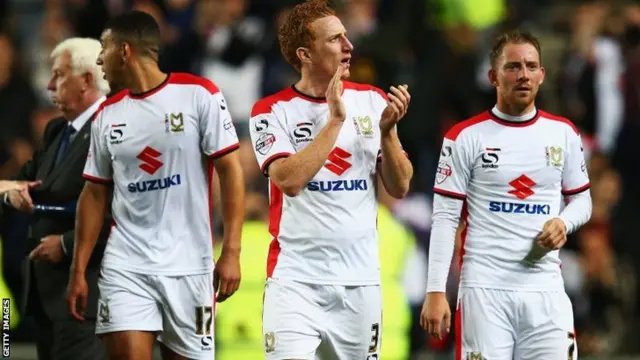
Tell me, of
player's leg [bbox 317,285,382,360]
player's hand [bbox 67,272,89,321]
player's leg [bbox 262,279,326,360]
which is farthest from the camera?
player's hand [bbox 67,272,89,321]

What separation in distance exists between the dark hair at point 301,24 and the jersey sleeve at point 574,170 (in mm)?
1491

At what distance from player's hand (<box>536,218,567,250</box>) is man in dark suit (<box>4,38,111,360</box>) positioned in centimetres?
255

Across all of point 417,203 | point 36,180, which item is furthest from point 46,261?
point 417,203

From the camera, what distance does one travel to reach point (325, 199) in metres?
8.05

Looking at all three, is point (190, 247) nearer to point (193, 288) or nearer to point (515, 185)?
point (193, 288)

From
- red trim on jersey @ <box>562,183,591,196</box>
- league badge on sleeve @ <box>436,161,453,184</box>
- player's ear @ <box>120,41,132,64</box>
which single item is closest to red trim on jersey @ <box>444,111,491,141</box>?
league badge on sleeve @ <box>436,161,453,184</box>

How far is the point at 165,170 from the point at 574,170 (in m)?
2.24

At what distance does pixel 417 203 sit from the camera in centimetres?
1360

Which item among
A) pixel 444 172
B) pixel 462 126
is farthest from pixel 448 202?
pixel 462 126

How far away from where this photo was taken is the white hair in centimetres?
920

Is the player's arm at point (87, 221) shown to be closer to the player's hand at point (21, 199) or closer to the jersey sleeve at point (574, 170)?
the player's hand at point (21, 199)

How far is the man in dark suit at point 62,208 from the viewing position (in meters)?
8.96

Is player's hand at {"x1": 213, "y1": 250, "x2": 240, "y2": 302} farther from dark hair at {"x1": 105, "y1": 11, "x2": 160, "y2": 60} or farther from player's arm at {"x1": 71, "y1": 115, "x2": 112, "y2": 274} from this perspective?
dark hair at {"x1": 105, "y1": 11, "x2": 160, "y2": 60}

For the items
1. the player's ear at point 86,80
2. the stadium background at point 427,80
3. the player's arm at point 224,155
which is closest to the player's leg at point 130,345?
the player's arm at point 224,155
